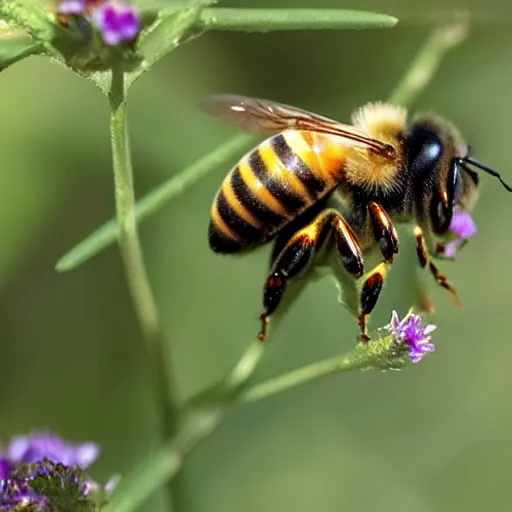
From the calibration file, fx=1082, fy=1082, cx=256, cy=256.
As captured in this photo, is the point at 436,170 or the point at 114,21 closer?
the point at 114,21

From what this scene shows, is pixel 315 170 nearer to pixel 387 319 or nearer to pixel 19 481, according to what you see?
pixel 387 319

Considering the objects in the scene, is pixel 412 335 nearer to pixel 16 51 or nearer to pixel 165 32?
pixel 165 32

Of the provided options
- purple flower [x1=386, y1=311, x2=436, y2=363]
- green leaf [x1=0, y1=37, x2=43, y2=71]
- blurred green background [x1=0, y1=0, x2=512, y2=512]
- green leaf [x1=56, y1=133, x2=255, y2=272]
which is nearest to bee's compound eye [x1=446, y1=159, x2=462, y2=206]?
purple flower [x1=386, y1=311, x2=436, y2=363]

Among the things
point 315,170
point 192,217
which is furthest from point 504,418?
point 315,170

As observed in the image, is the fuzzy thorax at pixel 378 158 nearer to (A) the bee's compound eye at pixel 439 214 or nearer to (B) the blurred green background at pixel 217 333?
(A) the bee's compound eye at pixel 439 214

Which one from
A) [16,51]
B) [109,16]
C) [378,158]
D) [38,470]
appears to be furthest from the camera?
[378,158]

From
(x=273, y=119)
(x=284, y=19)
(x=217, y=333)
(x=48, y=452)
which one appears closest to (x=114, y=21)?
(x=284, y=19)

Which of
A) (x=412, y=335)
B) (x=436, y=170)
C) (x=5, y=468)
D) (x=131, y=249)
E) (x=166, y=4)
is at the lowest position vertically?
(x=412, y=335)

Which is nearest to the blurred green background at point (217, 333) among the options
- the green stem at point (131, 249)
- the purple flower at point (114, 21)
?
the green stem at point (131, 249)
